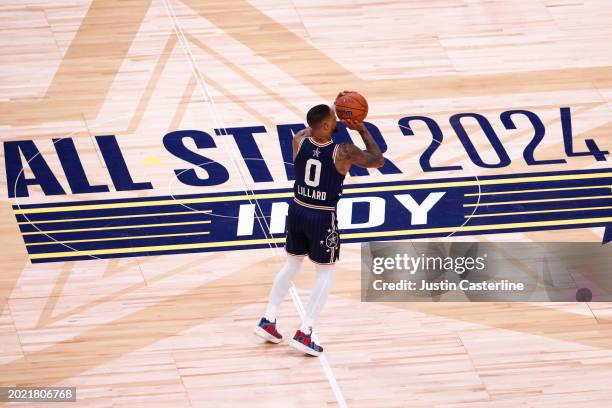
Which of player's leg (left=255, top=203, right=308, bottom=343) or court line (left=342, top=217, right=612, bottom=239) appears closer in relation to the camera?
player's leg (left=255, top=203, right=308, bottom=343)

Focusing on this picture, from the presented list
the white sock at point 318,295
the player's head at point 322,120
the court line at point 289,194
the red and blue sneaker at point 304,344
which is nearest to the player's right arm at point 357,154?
the player's head at point 322,120

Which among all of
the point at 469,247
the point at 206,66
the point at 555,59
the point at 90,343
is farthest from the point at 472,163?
the point at 90,343

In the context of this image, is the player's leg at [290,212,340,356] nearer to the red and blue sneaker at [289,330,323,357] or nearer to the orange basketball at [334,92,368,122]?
the red and blue sneaker at [289,330,323,357]

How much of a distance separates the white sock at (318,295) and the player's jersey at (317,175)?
1.69 ft

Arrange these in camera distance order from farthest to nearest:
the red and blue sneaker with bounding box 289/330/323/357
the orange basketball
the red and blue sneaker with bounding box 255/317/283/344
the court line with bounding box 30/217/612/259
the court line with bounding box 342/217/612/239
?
the court line with bounding box 342/217/612/239, the court line with bounding box 30/217/612/259, the red and blue sneaker with bounding box 255/317/283/344, the red and blue sneaker with bounding box 289/330/323/357, the orange basketball

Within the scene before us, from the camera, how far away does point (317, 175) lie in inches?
336

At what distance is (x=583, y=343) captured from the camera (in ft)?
30.0

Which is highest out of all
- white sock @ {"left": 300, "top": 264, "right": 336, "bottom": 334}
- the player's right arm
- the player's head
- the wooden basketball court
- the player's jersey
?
the player's head

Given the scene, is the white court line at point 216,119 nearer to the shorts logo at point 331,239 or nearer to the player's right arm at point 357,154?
the shorts logo at point 331,239

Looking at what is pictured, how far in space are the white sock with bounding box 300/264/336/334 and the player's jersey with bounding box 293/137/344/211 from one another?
1.69 feet

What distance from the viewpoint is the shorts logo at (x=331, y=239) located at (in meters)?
8.68

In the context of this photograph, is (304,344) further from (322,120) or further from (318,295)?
(322,120)

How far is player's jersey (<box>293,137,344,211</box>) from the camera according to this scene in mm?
8508

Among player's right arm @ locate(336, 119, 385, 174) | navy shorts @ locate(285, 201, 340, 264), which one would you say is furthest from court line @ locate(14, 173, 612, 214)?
player's right arm @ locate(336, 119, 385, 174)
